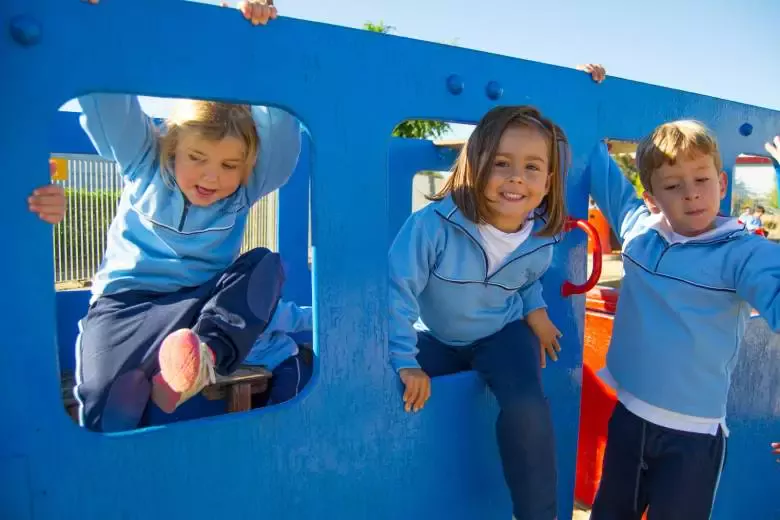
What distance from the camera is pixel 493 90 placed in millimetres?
1812

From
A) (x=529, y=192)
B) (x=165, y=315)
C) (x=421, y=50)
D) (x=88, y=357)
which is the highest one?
(x=421, y=50)

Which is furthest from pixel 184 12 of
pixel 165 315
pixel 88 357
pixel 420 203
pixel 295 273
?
pixel 420 203

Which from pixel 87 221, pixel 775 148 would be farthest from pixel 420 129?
pixel 775 148

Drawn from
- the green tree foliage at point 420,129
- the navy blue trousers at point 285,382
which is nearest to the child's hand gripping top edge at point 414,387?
the navy blue trousers at point 285,382

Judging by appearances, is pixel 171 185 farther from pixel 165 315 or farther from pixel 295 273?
pixel 295 273

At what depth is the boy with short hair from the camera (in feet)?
6.19

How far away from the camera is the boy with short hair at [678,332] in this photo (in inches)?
74.2

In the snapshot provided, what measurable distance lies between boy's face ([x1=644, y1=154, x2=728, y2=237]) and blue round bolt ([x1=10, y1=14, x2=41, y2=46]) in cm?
175

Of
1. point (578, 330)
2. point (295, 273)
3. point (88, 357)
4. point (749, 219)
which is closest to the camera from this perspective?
point (88, 357)

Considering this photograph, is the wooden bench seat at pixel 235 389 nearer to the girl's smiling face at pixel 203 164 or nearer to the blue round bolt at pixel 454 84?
the girl's smiling face at pixel 203 164

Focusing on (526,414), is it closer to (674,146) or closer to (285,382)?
(285,382)

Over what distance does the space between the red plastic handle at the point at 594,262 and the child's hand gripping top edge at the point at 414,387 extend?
23.6 inches

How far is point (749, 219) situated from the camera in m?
10.9

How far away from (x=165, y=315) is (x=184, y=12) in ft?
2.51
